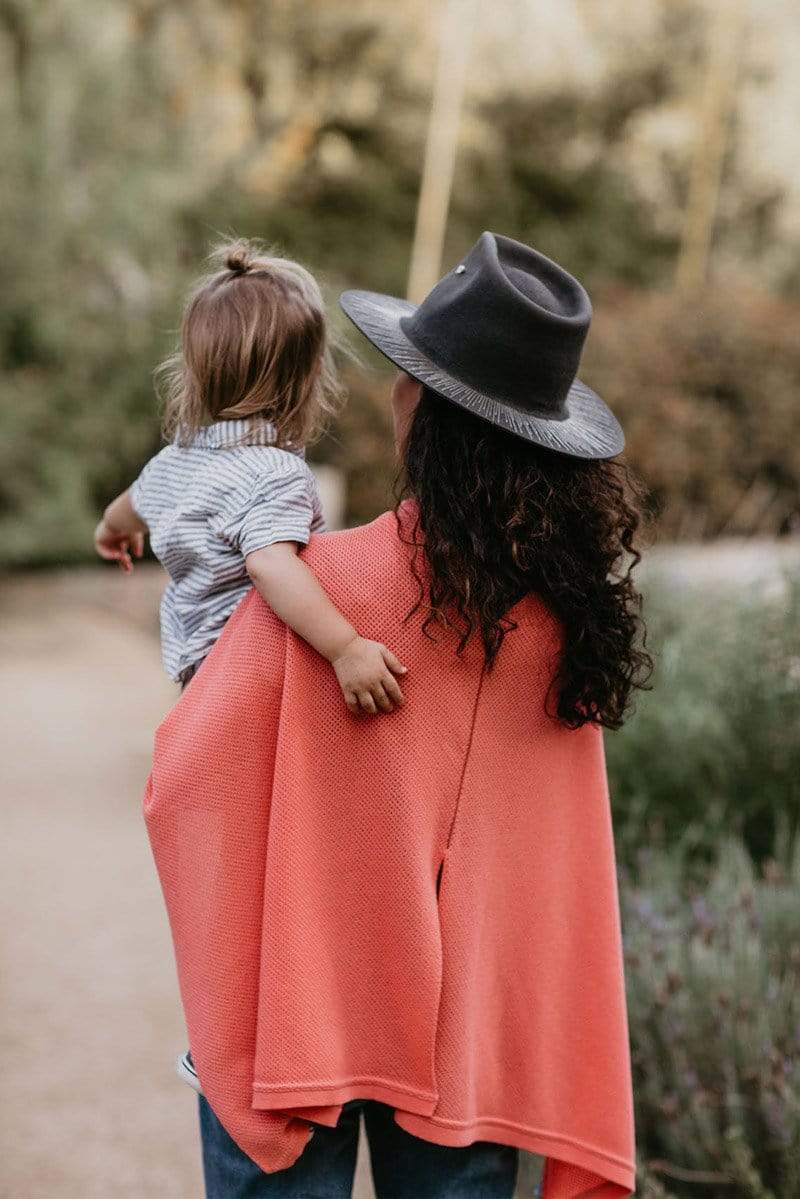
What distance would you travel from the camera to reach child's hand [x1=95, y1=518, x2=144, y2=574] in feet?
6.82

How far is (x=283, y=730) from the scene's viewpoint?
1.65m

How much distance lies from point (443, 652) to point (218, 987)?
49cm

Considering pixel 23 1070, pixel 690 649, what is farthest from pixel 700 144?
pixel 23 1070

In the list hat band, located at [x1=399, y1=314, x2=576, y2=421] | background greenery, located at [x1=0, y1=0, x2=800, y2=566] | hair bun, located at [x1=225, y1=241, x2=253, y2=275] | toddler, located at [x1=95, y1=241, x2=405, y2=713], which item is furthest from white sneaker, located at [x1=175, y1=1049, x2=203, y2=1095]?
background greenery, located at [x1=0, y1=0, x2=800, y2=566]

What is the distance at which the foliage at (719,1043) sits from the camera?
8.18 ft

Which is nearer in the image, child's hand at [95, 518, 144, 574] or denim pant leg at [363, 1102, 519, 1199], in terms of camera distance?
denim pant leg at [363, 1102, 519, 1199]

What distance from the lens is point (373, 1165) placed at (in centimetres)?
186

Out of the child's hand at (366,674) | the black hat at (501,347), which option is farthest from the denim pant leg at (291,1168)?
the black hat at (501,347)

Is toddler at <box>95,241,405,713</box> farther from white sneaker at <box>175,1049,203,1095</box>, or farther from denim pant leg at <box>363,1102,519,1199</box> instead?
denim pant leg at <box>363,1102,519,1199</box>

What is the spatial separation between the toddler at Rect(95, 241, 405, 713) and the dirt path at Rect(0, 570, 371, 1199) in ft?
5.34

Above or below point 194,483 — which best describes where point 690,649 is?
below

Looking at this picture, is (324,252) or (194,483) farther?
(324,252)

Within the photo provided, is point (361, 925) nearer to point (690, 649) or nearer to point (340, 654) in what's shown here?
point (340, 654)

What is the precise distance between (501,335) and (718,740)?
2.72m
